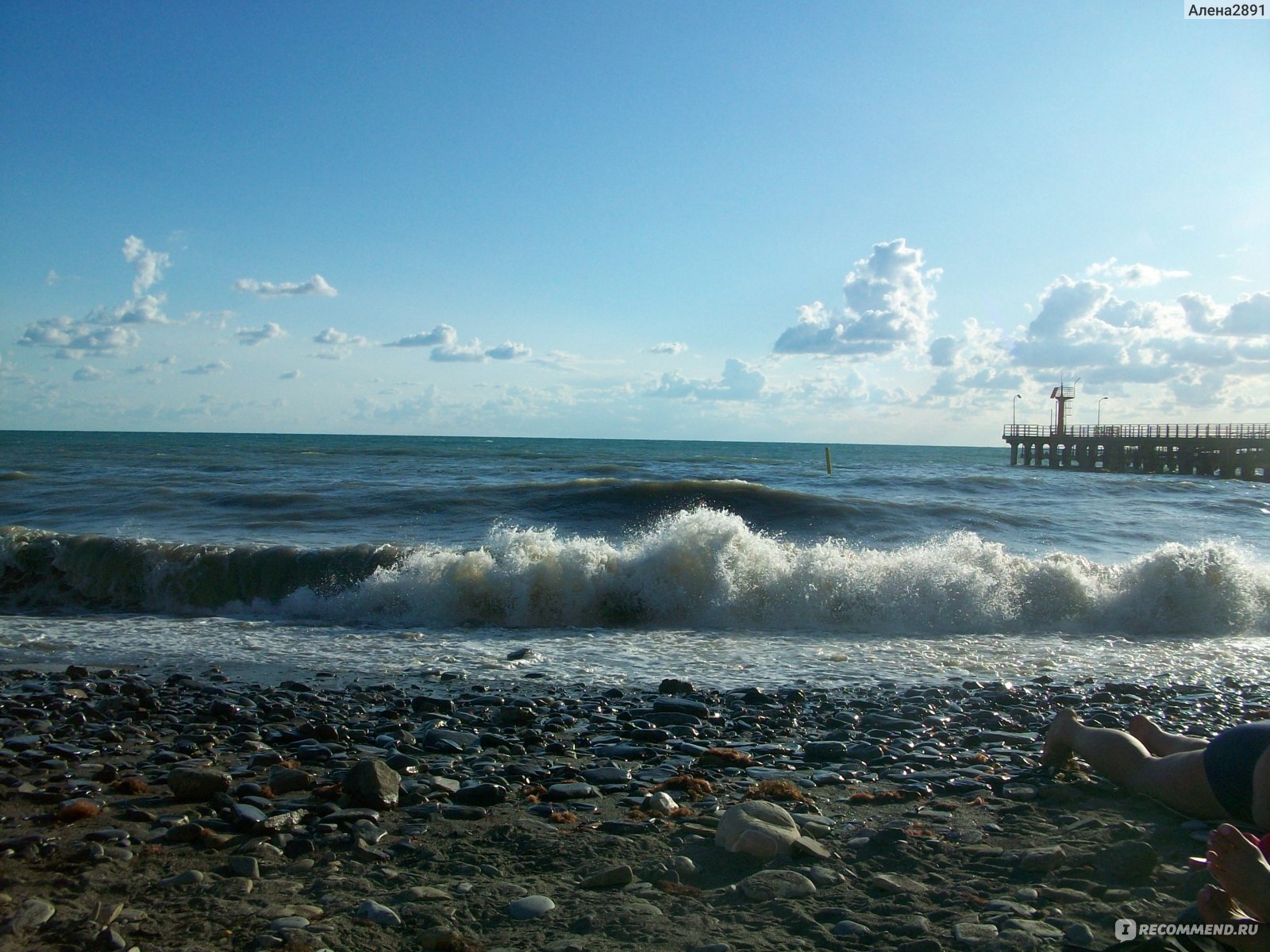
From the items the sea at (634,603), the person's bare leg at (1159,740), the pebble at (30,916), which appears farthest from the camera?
the sea at (634,603)

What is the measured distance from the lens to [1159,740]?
444cm

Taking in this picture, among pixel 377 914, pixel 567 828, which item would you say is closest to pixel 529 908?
pixel 377 914

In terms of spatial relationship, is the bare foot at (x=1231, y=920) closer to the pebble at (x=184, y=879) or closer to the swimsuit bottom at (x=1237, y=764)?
the swimsuit bottom at (x=1237, y=764)

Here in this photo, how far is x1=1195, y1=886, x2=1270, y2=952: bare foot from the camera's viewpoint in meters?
2.51

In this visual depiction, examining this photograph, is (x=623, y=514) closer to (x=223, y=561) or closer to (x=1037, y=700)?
(x=223, y=561)

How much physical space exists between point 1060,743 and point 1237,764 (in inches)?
52.2

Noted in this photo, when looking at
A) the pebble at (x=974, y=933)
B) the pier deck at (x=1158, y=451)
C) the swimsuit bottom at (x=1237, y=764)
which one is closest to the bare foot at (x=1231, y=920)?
the pebble at (x=974, y=933)

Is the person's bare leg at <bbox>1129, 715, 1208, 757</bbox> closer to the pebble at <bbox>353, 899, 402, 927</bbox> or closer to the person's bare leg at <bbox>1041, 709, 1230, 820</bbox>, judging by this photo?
the person's bare leg at <bbox>1041, 709, 1230, 820</bbox>

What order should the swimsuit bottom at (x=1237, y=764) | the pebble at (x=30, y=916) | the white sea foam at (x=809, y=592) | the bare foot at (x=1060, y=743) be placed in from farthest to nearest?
the white sea foam at (x=809, y=592), the bare foot at (x=1060, y=743), the swimsuit bottom at (x=1237, y=764), the pebble at (x=30, y=916)

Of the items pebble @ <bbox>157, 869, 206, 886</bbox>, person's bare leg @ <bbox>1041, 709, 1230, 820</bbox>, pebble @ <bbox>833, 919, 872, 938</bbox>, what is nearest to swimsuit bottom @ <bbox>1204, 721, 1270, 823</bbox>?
person's bare leg @ <bbox>1041, 709, 1230, 820</bbox>

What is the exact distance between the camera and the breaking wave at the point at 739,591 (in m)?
11.1

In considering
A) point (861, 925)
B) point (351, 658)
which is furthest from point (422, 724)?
point (861, 925)

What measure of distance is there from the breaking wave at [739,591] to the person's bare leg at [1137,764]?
574 centimetres

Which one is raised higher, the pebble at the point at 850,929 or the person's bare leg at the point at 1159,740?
the person's bare leg at the point at 1159,740
